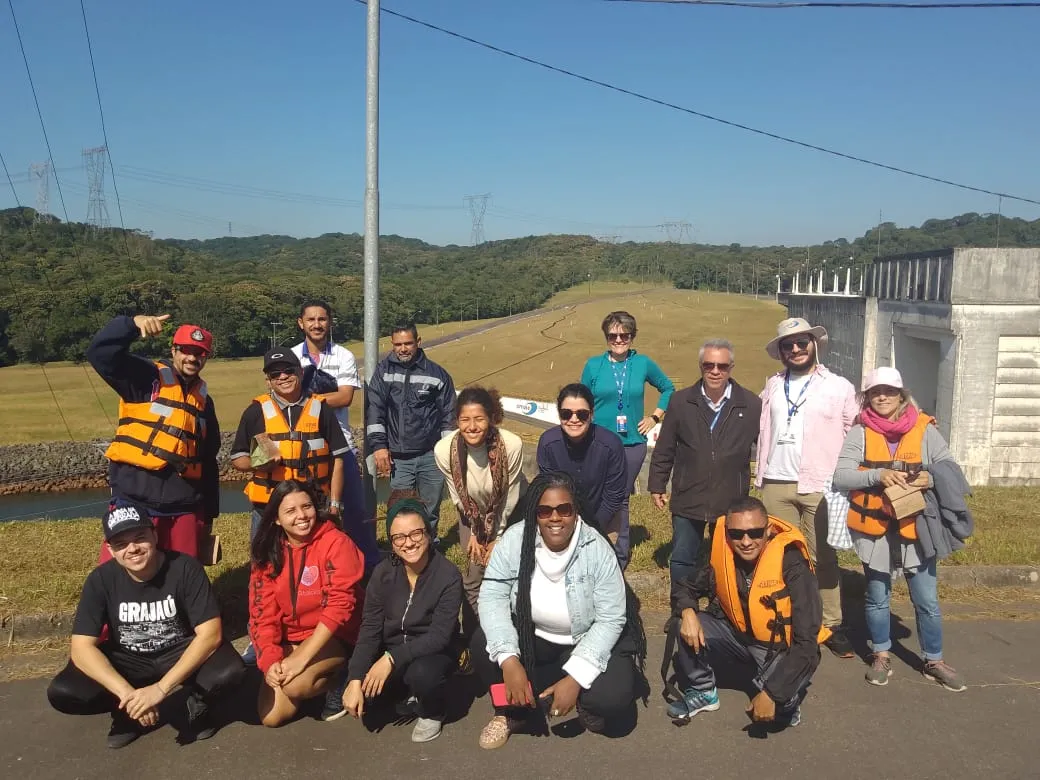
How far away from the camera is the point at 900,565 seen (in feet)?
14.0

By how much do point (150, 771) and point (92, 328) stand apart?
160ft

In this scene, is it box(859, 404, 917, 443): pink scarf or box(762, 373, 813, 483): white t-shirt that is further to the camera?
box(762, 373, 813, 483): white t-shirt

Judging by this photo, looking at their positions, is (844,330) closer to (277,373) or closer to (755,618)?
(755,618)

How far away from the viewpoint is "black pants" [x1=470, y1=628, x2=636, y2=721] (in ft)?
11.7

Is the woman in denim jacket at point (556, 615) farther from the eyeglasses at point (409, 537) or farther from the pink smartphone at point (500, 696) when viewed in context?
the eyeglasses at point (409, 537)

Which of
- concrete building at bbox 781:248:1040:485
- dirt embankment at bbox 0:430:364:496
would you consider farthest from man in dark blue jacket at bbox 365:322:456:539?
dirt embankment at bbox 0:430:364:496

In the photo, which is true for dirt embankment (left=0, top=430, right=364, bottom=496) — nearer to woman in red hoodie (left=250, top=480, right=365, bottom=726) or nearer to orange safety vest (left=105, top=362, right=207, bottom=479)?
orange safety vest (left=105, top=362, right=207, bottom=479)

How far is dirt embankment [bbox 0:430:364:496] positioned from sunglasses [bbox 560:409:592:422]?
31.4 m

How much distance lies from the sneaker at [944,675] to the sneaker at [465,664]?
8.27 feet

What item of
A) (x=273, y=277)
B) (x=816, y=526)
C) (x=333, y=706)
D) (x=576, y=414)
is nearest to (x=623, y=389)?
(x=576, y=414)

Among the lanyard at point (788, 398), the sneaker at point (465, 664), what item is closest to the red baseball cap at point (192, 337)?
the sneaker at point (465, 664)

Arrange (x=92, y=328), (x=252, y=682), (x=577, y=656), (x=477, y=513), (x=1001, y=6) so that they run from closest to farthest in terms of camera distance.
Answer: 1. (x=577, y=656)
2. (x=252, y=682)
3. (x=477, y=513)
4. (x=1001, y=6)
5. (x=92, y=328)

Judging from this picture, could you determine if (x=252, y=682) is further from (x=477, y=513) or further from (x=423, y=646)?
(x=477, y=513)

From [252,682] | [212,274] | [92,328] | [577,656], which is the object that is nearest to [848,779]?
[577,656]
